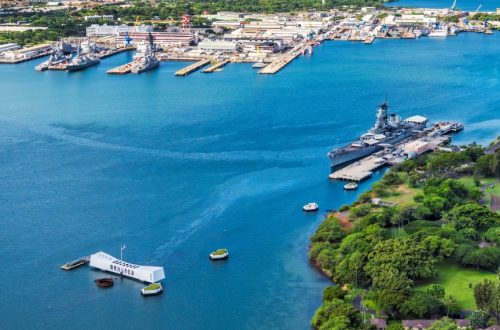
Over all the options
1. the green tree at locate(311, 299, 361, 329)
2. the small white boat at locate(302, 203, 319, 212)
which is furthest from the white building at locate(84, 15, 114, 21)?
the green tree at locate(311, 299, 361, 329)

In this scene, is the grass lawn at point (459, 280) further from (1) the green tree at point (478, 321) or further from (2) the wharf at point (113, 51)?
(2) the wharf at point (113, 51)

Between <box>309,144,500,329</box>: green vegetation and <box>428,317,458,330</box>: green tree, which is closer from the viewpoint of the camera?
<box>428,317,458,330</box>: green tree

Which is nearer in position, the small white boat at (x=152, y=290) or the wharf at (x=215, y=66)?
the small white boat at (x=152, y=290)

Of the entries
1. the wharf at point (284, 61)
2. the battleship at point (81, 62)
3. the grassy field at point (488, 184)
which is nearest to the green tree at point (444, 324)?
the grassy field at point (488, 184)

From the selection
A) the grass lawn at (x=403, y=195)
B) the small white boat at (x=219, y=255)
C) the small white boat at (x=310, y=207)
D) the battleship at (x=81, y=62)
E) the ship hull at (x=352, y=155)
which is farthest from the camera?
the battleship at (x=81, y=62)

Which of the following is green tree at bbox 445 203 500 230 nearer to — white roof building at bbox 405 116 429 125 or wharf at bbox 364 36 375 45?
white roof building at bbox 405 116 429 125

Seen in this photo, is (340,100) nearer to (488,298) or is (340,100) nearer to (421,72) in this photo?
(421,72)

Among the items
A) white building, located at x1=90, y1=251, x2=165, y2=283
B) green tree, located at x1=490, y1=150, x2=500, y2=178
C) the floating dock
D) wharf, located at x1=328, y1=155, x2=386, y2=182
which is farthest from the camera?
wharf, located at x1=328, y1=155, x2=386, y2=182

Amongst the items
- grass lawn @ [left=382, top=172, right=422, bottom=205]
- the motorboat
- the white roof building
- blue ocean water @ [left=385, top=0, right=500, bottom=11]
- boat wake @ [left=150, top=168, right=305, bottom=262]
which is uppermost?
the white roof building
